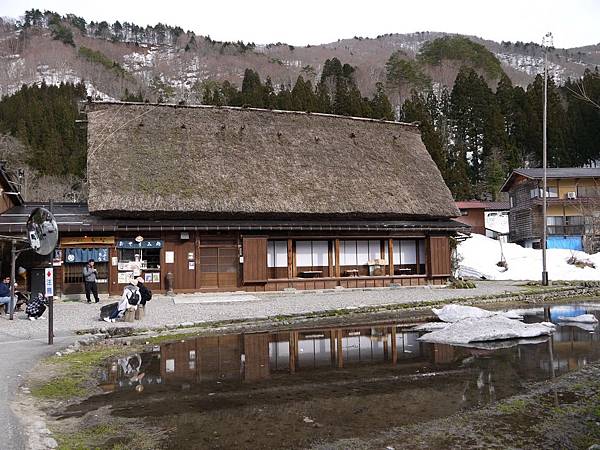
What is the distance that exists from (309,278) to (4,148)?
1074 inches

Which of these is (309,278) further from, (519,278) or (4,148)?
(4,148)

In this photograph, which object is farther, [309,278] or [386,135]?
[386,135]

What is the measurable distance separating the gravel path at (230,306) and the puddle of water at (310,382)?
3.14 m

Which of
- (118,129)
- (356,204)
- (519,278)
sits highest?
(118,129)

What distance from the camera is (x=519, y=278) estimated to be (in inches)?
1150

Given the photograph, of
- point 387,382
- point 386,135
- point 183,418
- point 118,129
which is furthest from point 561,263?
point 183,418

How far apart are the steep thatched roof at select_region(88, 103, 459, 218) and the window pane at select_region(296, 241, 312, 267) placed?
1596mm

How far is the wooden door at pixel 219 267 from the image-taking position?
21.3 meters

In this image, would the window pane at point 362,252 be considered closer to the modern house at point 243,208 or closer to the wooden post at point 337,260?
the modern house at point 243,208

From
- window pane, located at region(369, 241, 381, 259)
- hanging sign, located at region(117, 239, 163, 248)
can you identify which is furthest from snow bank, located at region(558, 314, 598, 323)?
hanging sign, located at region(117, 239, 163, 248)

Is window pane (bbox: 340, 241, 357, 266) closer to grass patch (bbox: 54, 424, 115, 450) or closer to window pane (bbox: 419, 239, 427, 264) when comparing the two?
window pane (bbox: 419, 239, 427, 264)

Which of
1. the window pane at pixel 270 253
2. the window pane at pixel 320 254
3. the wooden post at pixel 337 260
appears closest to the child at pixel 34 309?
the window pane at pixel 270 253

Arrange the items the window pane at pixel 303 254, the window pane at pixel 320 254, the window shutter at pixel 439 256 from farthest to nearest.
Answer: the window shutter at pixel 439 256, the window pane at pixel 320 254, the window pane at pixel 303 254

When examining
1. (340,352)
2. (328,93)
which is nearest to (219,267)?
(340,352)
